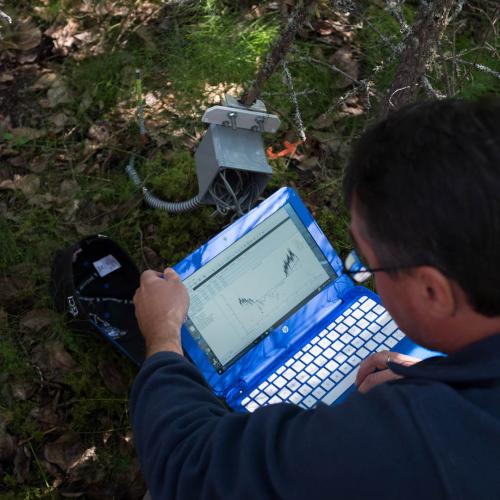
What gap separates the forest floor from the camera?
242 centimetres

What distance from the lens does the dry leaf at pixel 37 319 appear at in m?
2.61

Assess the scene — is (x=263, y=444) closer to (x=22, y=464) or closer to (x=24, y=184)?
(x=22, y=464)

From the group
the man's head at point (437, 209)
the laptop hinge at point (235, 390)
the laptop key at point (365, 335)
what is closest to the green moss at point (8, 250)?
the laptop hinge at point (235, 390)

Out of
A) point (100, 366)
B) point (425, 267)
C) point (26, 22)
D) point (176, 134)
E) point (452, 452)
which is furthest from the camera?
point (26, 22)

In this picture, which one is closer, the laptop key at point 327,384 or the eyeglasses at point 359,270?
the eyeglasses at point 359,270

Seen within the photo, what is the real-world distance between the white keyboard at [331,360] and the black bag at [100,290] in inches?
25.7

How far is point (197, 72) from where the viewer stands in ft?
11.1

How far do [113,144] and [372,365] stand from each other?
1913mm

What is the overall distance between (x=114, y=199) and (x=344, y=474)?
2180 mm

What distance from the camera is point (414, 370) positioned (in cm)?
127

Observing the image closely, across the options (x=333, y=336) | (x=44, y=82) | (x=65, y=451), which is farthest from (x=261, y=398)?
(x=44, y=82)

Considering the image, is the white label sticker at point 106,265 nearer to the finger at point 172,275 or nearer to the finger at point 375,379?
the finger at point 172,275

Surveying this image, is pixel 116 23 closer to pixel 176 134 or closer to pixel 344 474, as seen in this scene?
pixel 176 134

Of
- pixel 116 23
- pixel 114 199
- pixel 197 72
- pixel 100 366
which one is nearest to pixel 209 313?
pixel 100 366
